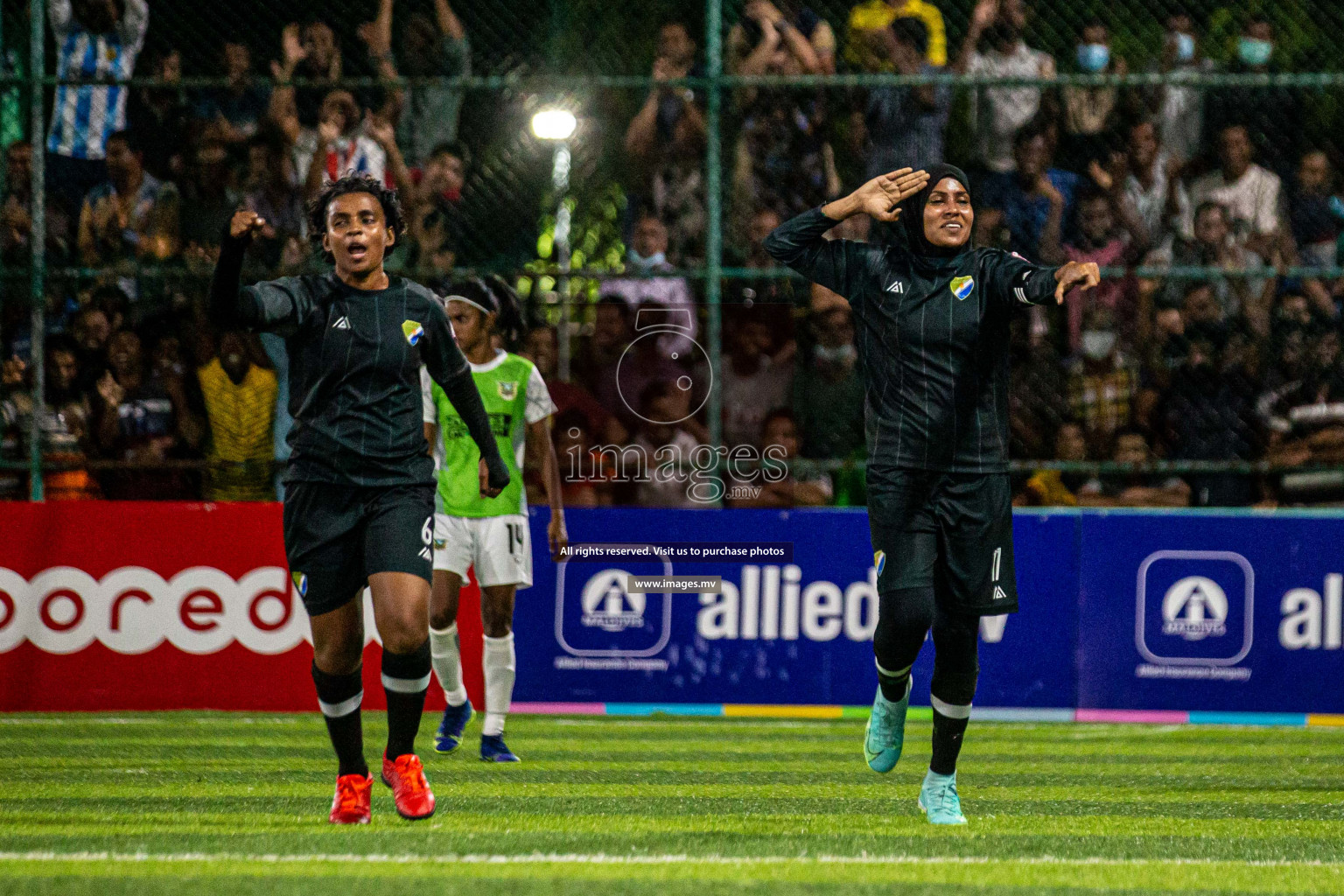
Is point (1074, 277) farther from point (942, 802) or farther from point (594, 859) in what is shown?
point (594, 859)

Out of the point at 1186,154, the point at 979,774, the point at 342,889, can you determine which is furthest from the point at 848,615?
the point at 342,889

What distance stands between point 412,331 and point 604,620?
4.61m

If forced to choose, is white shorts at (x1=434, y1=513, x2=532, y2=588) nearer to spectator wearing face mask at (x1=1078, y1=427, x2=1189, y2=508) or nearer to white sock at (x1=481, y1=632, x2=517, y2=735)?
white sock at (x1=481, y1=632, x2=517, y2=735)

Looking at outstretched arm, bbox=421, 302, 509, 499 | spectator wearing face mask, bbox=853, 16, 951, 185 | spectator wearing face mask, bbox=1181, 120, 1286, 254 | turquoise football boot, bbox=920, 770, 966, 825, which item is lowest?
turquoise football boot, bbox=920, 770, 966, 825

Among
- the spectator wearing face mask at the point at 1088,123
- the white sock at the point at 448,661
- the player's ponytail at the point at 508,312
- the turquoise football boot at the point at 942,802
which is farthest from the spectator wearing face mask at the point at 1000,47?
the turquoise football boot at the point at 942,802

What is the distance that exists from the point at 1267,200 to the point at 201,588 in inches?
272

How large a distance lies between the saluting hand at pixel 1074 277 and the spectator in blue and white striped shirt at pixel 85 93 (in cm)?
685

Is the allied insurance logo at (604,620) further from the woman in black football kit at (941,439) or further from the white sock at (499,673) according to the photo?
the woman in black football kit at (941,439)

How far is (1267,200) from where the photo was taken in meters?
10.6

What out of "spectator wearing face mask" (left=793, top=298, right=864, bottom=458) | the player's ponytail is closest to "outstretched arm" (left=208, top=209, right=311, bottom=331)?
the player's ponytail

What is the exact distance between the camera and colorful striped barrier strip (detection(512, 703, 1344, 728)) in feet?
31.9

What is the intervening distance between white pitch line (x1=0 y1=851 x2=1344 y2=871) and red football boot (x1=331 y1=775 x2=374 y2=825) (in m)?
0.59

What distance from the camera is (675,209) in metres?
10.4

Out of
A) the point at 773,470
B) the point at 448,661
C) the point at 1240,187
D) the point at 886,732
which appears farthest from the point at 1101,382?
the point at 886,732
